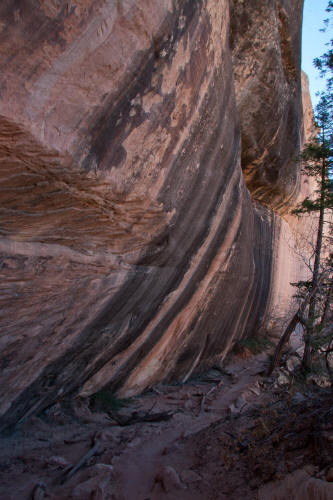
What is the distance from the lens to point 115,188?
3236mm

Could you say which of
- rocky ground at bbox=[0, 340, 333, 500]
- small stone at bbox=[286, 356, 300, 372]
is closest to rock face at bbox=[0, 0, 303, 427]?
rocky ground at bbox=[0, 340, 333, 500]

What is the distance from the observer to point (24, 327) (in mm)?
3658

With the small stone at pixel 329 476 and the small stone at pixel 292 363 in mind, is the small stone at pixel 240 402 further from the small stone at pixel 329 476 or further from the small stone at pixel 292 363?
the small stone at pixel 329 476

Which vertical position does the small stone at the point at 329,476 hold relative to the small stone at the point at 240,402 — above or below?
above

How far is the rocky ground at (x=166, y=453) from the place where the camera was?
2420 millimetres

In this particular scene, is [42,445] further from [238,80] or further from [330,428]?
[238,80]

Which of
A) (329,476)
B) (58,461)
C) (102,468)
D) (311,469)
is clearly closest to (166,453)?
(102,468)

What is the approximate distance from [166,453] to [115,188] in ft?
9.62

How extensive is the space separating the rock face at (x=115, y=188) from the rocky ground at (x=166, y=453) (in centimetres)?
50

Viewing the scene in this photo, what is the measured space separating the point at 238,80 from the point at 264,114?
45.4 inches

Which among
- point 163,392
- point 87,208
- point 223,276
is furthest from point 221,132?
point 163,392

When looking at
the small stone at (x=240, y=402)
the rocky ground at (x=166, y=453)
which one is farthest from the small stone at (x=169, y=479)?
the small stone at (x=240, y=402)

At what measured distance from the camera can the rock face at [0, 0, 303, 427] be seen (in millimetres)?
2529

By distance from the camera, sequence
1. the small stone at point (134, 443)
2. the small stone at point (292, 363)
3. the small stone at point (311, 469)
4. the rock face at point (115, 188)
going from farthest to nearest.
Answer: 1. the small stone at point (292, 363)
2. the small stone at point (134, 443)
3. the rock face at point (115, 188)
4. the small stone at point (311, 469)
